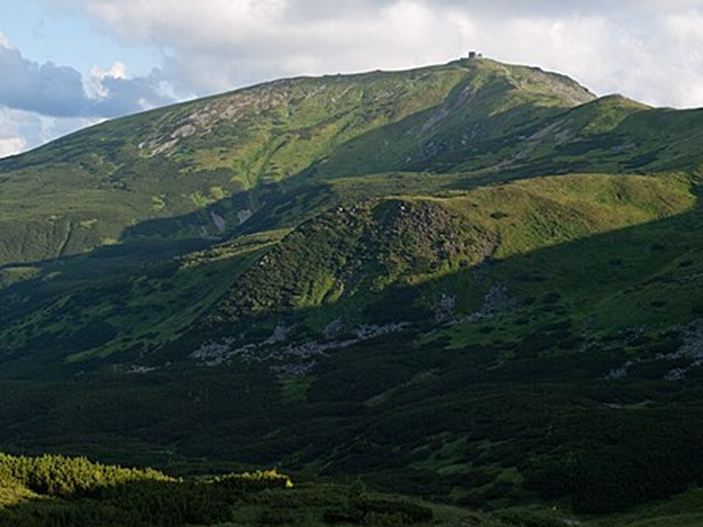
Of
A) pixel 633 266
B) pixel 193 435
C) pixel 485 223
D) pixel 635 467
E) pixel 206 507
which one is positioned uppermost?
pixel 485 223

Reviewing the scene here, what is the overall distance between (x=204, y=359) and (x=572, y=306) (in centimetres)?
7948

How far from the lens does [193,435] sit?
414 ft

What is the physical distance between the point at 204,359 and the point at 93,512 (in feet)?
472

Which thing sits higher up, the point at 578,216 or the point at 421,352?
the point at 578,216

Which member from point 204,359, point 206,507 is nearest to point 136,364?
point 204,359

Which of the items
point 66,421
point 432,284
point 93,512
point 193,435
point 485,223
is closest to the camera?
point 93,512

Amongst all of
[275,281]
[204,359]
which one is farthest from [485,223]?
[204,359]

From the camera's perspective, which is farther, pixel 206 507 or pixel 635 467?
pixel 635 467

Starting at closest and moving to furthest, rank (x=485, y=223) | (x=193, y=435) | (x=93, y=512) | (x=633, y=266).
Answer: (x=93, y=512)
(x=193, y=435)
(x=633, y=266)
(x=485, y=223)

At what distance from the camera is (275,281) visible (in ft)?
643

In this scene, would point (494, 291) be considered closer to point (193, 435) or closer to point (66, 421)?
point (193, 435)

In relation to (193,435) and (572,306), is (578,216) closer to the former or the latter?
(572,306)

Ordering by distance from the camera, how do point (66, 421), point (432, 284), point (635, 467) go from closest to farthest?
point (635, 467)
point (66, 421)
point (432, 284)

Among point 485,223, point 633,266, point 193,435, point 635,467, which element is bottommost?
point 193,435
